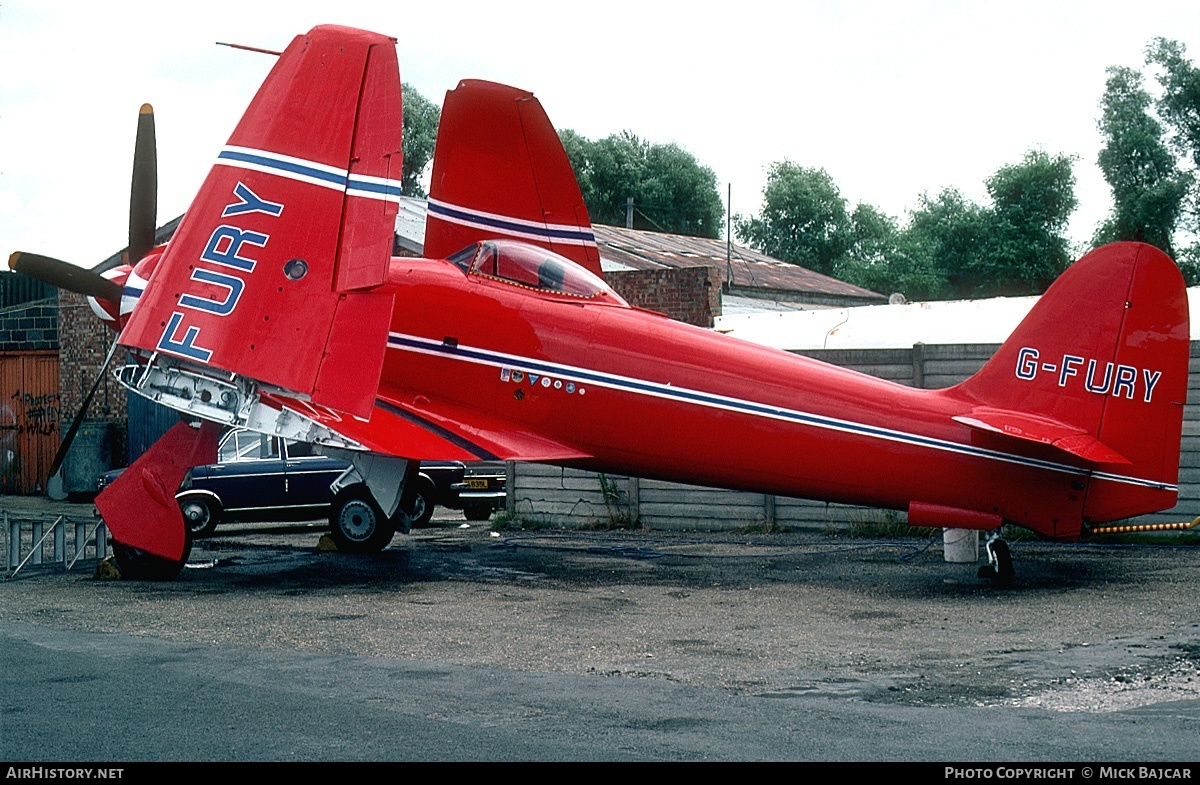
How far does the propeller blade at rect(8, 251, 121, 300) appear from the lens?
40.9ft

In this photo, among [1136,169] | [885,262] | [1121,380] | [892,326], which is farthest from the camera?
[885,262]

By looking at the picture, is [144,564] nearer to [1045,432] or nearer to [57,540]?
[57,540]

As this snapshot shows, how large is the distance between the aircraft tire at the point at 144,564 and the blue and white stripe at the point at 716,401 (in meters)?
3.25

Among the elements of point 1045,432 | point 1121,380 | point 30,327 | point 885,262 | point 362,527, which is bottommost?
point 362,527

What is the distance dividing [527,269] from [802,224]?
63.3 m

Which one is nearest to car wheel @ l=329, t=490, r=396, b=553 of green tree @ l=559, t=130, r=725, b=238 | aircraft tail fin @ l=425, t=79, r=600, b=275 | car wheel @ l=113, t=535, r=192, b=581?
car wheel @ l=113, t=535, r=192, b=581

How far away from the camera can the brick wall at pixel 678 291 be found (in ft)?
79.7

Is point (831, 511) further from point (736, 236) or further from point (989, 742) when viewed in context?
point (736, 236)

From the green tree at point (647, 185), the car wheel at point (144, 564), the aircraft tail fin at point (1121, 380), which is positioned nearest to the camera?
the aircraft tail fin at point (1121, 380)

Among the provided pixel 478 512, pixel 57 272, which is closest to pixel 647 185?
pixel 478 512

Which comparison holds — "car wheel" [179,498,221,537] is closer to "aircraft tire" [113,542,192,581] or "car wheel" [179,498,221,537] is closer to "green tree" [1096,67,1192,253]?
"aircraft tire" [113,542,192,581]

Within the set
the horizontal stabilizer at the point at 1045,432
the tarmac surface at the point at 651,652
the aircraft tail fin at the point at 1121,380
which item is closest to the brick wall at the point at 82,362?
the tarmac surface at the point at 651,652

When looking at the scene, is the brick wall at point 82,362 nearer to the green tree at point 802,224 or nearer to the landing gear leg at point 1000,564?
the landing gear leg at point 1000,564

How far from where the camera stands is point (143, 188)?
13.5 meters
